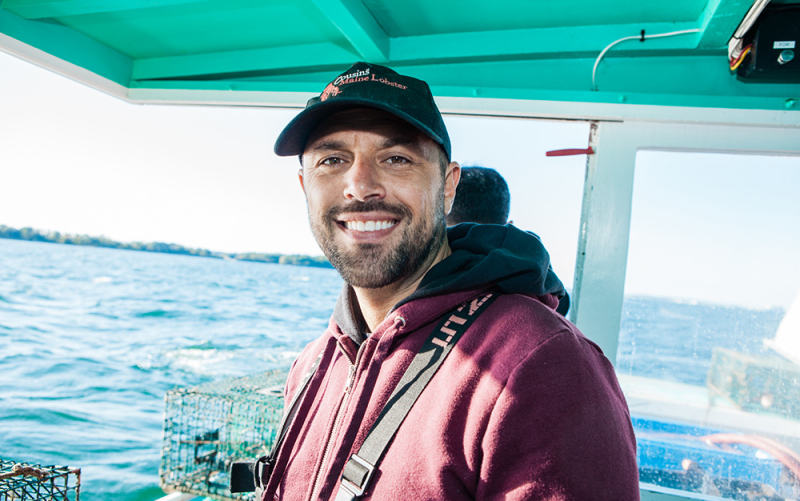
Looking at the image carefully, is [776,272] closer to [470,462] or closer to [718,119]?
[718,119]

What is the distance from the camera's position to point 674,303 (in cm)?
229

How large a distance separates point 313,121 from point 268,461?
0.82 meters

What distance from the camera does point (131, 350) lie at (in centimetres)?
1925

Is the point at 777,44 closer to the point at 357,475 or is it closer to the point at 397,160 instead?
the point at 397,160

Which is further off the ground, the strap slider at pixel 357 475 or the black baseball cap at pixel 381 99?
the black baseball cap at pixel 381 99

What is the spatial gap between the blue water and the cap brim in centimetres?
172

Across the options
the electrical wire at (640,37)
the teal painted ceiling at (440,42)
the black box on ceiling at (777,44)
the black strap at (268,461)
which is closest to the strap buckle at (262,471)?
the black strap at (268,461)

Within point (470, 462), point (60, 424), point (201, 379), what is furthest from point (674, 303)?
point (201, 379)

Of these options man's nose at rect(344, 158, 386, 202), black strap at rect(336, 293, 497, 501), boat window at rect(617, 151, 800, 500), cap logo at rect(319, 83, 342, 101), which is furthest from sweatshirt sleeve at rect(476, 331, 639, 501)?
boat window at rect(617, 151, 800, 500)

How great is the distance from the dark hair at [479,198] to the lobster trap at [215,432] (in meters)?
1.62

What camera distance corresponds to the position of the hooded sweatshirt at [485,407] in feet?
2.23

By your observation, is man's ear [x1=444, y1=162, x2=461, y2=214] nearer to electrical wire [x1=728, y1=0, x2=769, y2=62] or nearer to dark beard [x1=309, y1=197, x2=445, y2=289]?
dark beard [x1=309, y1=197, x2=445, y2=289]

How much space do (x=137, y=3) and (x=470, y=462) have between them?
2.28m

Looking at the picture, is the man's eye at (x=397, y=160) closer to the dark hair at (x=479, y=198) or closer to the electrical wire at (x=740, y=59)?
the dark hair at (x=479, y=198)
